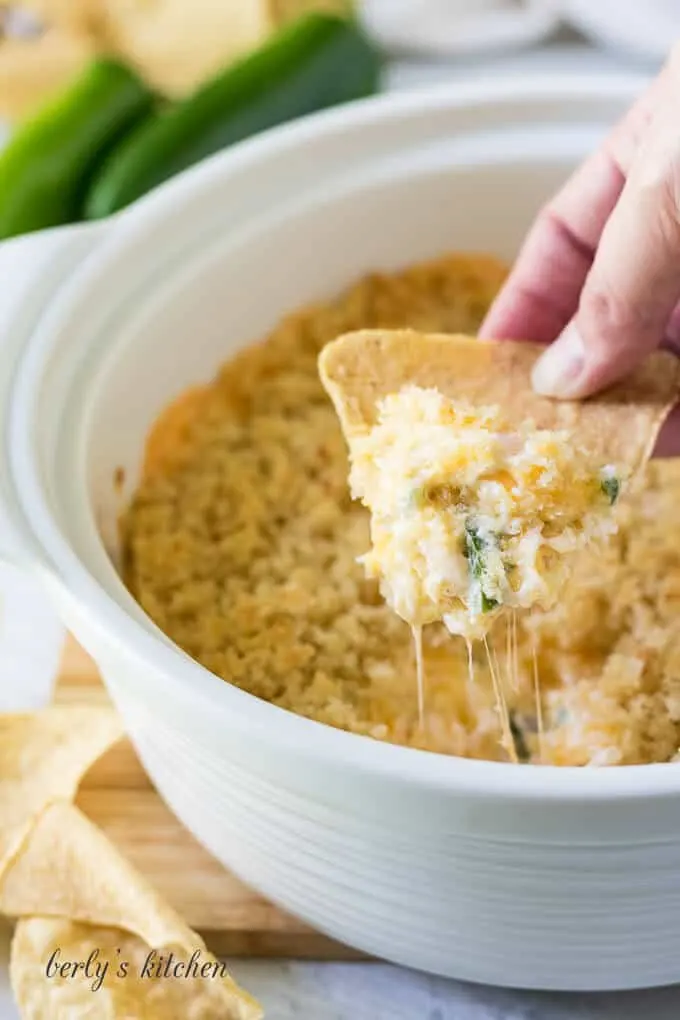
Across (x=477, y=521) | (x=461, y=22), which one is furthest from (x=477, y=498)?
(x=461, y=22)

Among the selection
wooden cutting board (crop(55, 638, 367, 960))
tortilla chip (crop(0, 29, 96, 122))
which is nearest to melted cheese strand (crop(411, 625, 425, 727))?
wooden cutting board (crop(55, 638, 367, 960))

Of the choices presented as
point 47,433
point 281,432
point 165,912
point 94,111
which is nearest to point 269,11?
point 94,111

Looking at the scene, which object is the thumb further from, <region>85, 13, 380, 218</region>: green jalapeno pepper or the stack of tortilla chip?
<region>85, 13, 380, 218</region>: green jalapeno pepper

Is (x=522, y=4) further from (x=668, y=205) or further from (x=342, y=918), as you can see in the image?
(x=342, y=918)

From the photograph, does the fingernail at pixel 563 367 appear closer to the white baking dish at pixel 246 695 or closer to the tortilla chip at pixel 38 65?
the white baking dish at pixel 246 695

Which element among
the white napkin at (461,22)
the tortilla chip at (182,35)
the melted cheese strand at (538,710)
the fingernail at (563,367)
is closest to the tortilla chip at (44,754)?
the melted cheese strand at (538,710)

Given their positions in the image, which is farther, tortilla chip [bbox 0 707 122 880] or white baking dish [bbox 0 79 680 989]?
tortilla chip [bbox 0 707 122 880]

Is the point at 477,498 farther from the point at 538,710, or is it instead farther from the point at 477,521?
the point at 538,710
